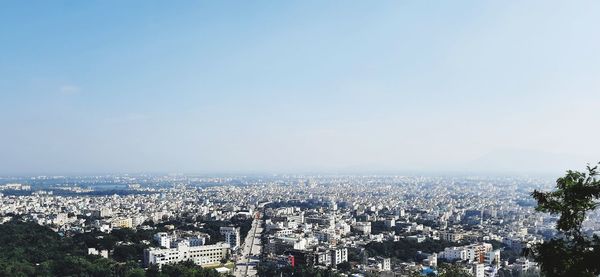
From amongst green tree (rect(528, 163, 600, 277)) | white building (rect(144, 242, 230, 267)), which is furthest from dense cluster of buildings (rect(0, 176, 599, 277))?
green tree (rect(528, 163, 600, 277))

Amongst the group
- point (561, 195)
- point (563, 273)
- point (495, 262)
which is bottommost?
point (495, 262)

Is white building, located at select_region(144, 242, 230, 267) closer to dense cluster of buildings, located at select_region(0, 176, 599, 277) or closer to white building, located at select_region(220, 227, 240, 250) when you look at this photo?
dense cluster of buildings, located at select_region(0, 176, 599, 277)

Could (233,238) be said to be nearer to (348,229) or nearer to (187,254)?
(187,254)

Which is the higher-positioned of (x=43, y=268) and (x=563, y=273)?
(x=563, y=273)

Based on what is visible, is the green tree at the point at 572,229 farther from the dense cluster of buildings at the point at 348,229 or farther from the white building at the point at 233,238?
the white building at the point at 233,238

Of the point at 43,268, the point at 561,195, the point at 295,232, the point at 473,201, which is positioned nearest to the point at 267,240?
the point at 295,232

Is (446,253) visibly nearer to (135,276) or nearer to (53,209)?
(135,276)

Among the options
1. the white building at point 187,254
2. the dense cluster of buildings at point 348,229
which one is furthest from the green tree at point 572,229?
the white building at point 187,254

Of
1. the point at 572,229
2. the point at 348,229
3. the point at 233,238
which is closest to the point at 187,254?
the point at 233,238
